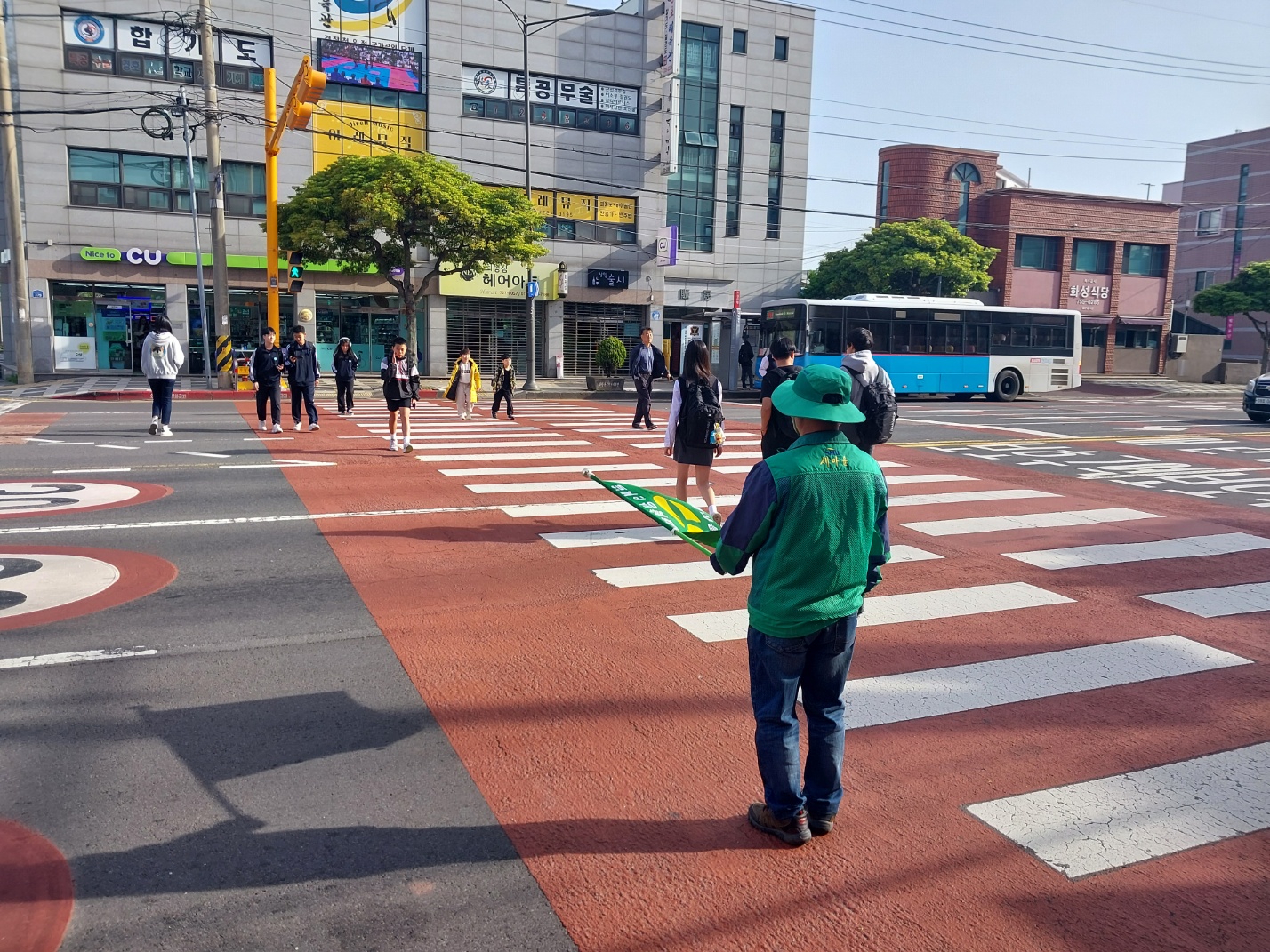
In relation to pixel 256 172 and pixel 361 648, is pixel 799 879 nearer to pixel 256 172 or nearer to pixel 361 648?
pixel 361 648

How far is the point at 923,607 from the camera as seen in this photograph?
6.94 metres

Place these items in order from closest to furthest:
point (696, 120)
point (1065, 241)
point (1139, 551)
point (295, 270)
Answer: point (1139, 551) → point (295, 270) → point (696, 120) → point (1065, 241)

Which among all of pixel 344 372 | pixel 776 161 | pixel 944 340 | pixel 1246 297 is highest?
pixel 776 161

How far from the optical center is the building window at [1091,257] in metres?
50.8

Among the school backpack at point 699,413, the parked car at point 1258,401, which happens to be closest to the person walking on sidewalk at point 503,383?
the school backpack at point 699,413

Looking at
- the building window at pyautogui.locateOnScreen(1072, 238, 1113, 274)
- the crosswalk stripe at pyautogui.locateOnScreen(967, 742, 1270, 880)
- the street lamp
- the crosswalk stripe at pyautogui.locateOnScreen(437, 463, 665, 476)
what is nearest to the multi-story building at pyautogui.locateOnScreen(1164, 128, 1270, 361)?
the building window at pyautogui.locateOnScreen(1072, 238, 1113, 274)

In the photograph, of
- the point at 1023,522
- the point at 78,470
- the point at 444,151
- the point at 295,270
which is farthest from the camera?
the point at 444,151

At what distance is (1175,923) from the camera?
3283 millimetres

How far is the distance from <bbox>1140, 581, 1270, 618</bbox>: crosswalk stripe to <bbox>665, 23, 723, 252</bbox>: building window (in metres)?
34.7

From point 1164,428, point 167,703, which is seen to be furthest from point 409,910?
point 1164,428

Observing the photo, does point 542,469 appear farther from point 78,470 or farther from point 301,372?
point 301,372

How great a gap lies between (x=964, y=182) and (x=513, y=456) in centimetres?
4337

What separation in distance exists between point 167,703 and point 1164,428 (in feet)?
73.8

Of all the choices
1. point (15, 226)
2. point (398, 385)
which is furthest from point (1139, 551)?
point (15, 226)
